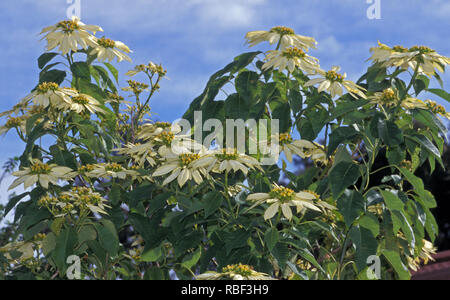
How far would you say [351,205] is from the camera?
299cm

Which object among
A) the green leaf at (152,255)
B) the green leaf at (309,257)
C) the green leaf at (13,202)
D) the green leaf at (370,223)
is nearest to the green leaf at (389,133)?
the green leaf at (370,223)

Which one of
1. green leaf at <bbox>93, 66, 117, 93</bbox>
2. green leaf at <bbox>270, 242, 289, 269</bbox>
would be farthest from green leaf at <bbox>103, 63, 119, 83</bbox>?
green leaf at <bbox>270, 242, 289, 269</bbox>

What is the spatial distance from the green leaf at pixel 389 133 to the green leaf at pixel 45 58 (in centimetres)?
244

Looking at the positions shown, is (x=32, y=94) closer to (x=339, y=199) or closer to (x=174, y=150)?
(x=174, y=150)

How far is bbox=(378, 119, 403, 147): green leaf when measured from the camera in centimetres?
288

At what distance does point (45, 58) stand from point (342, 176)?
2.36 m

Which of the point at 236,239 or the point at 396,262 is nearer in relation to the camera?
the point at 236,239

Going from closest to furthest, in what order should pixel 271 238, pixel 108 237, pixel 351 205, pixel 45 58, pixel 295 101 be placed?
pixel 271 238, pixel 351 205, pixel 108 237, pixel 295 101, pixel 45 58

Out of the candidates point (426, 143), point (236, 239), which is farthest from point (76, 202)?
point (426, 143)

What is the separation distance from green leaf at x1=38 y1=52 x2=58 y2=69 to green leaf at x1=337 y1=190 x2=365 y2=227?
93.1 inches

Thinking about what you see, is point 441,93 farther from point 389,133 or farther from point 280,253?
point 280,253

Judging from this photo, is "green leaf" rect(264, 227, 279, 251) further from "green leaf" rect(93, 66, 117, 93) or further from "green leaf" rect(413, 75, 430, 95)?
"green leaf" rect(93, 66, 117, 93)

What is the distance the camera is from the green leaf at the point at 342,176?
116 inches
